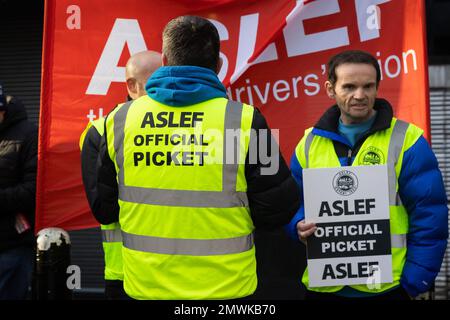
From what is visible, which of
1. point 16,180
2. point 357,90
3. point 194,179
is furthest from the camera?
point 16,180

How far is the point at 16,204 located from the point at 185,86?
2.50 m

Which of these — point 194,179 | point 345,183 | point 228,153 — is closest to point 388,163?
point 345,183

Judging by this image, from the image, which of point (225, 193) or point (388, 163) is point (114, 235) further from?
point (388, 163)

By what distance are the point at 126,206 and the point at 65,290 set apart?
1.79 m

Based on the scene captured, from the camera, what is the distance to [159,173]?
8.96ft

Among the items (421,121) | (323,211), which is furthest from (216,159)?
(421,121)

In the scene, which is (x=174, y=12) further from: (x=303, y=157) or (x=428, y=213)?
(x=428, y=213)

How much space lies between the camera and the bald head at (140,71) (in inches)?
150

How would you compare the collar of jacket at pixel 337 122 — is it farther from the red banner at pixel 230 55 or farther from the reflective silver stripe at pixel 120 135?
the reflective silver stripe at pixel 120 135

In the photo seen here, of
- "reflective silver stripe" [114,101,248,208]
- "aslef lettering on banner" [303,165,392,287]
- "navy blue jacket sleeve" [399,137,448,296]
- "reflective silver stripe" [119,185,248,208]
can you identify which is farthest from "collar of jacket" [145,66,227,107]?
"navy blue jacket sleeve" [399,137,448,296]

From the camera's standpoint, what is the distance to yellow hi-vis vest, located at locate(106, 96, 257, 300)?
270cm

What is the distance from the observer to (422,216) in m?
3.28

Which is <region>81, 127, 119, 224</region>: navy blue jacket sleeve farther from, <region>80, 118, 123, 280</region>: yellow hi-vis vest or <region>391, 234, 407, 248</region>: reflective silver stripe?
<region>391, 234, 407, 248</region>: reflective silver stripe

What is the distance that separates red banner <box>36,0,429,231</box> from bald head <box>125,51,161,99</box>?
2.17 feet
